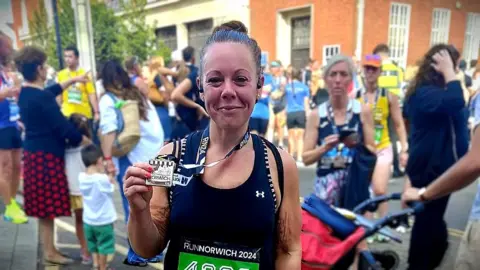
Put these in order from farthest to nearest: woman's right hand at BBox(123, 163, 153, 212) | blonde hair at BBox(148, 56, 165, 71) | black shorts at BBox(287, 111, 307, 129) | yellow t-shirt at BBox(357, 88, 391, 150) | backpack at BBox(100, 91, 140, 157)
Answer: black shorts at BBox(287, 111, 307, 129) < blonde hair at BBox(148, 56, 165, 71) < yellow t-shirt at BBox(357, 88, 391, 150) < backpack at BBox(100, 91, 140, 157) < woman's right hand at BBox(123, 163, 153, 212)

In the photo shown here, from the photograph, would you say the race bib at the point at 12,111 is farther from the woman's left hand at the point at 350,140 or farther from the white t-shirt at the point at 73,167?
the woman's left hand at the point at 350,140

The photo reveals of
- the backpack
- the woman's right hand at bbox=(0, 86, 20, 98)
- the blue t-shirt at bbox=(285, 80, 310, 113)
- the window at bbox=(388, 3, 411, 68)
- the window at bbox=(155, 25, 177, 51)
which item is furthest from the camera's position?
the blue t-shirt at bbox=(285, 80, 310, 113)

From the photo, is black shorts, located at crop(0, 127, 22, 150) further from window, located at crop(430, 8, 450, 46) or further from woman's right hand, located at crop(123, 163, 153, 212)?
window, located at crop(430, 8, 450, 46)

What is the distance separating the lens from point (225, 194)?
1.26 m

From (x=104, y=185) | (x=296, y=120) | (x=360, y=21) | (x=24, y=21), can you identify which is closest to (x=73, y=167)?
(x=104, y=185)

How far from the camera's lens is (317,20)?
10.1 ft

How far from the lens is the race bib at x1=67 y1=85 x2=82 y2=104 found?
5.45m

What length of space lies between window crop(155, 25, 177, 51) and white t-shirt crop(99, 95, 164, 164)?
2819mm

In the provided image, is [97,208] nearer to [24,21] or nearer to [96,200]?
[96,200]

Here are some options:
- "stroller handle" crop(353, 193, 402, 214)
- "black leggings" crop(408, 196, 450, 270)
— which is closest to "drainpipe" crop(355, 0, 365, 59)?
"stroller handle" crop(353, 193, 402, 214)

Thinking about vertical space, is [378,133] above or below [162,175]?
below

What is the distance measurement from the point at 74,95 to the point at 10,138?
118 centimetres

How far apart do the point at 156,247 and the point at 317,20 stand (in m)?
2.35

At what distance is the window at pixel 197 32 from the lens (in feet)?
13.7
